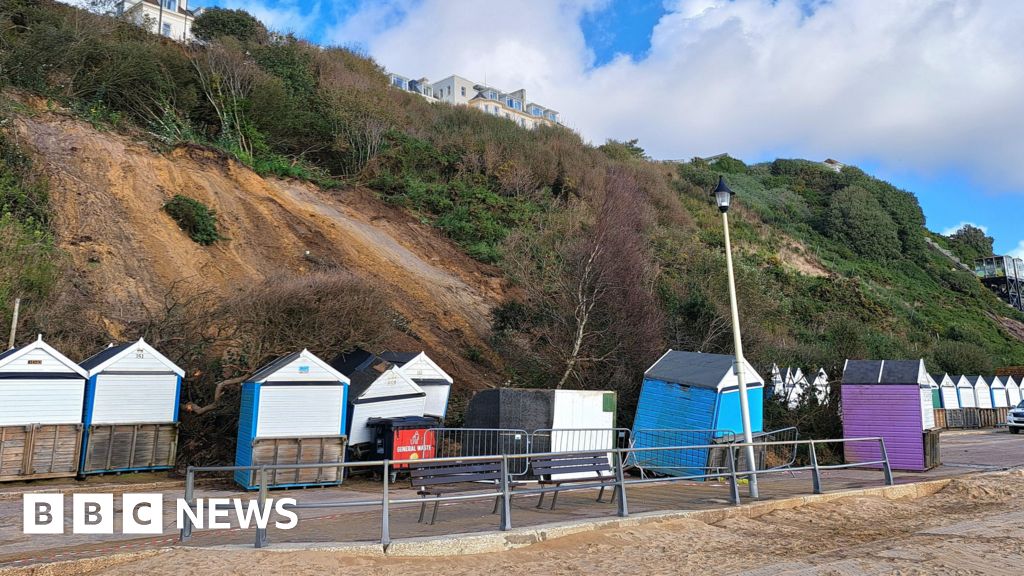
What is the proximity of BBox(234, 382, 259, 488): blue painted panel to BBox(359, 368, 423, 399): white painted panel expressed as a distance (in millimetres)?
2458

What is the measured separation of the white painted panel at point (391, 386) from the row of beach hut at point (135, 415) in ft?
1.74

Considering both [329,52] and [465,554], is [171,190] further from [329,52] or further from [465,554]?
[465,554]

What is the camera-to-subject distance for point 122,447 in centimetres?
1294

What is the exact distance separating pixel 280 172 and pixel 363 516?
26661mm

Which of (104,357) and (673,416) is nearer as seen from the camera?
(104,357)

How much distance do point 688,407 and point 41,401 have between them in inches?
509

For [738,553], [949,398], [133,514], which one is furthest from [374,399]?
[949,398]

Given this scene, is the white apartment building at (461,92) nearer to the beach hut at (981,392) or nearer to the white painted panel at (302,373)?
the beach hut at (981,392)

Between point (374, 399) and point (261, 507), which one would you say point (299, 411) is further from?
point (261, 507)

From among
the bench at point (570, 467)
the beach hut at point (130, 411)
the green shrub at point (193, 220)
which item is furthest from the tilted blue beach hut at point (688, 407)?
the green shrub at point (193, 220)

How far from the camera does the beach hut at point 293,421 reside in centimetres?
1208

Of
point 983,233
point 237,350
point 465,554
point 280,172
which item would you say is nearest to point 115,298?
point 237,350

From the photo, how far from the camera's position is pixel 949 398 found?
33.8 meters

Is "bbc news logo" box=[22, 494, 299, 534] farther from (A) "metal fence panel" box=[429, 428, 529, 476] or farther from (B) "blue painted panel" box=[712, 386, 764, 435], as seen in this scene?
(B) "blue painted panel" box=[712, 386, 764, 435]
